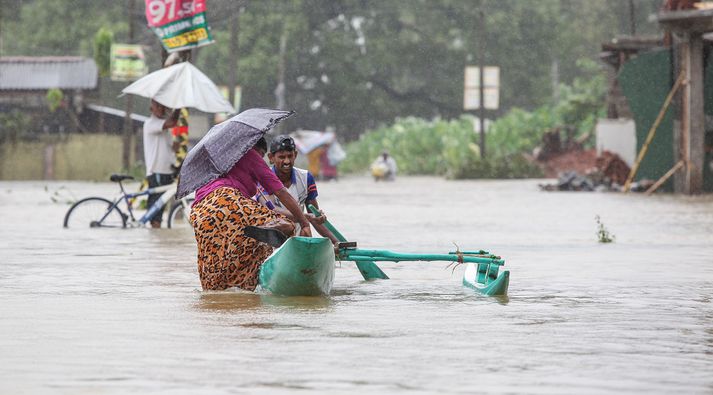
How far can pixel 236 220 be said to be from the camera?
1059cm

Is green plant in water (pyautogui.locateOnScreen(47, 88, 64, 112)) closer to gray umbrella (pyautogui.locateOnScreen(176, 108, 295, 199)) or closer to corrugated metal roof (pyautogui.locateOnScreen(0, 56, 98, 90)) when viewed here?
corrugated metal roof (pyautogui.locateOnScreen(0, 56, 98, 90))

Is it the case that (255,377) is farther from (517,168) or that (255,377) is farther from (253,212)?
(517,168)

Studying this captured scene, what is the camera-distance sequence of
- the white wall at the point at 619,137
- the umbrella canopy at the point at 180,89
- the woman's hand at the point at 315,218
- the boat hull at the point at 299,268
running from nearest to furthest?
the boat hull at the point at 299,268
the woman's hand at the point at 315,218
the umbrella canopy at the point at 180,89
the white wall at the point at 619,137

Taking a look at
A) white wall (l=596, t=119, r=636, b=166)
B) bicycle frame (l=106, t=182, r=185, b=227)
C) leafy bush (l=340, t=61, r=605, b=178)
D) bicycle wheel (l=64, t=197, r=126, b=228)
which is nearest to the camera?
bicycle frame (l=106, t=182, r=185, b=227)

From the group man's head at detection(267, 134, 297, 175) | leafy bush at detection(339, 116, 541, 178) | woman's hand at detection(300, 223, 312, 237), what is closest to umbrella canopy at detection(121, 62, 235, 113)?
man's head at detection(267, 134, 297, 175)

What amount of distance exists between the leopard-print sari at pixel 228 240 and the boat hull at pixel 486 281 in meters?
1.59

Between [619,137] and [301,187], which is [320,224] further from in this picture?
[619,137]

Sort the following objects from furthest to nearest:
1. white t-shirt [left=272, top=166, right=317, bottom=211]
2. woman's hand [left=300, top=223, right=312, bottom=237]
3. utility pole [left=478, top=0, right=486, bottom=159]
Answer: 1. utility pole [left=478, top=0, right=486, bottom=159]
2. white t-shirt [left=272, top=166, right=317, bottom=211]
3. woman's hand [left=300, top=223, right=312, bottom=237]

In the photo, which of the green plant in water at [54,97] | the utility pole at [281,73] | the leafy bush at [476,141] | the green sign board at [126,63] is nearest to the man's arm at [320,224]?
the green sign board at [126,63]

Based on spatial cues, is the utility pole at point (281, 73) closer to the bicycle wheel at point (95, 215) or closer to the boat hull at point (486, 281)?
the bicycle wheel at point (95, 215)

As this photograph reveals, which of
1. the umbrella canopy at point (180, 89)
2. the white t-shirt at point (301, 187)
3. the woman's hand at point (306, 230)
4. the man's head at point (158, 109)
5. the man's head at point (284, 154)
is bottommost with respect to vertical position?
the woman's hand at point (306, 230)

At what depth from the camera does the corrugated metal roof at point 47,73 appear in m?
55.2

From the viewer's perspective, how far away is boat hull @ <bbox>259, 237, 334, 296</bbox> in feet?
33.3

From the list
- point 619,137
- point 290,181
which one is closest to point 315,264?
point 290,181
